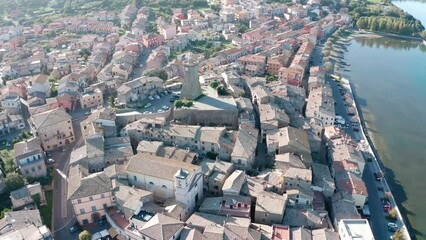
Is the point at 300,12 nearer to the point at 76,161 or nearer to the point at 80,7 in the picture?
the point at 80,7

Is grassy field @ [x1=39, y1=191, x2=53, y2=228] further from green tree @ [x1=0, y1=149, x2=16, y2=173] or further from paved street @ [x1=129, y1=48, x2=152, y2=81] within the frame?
paved street @ [x1=129, y1=48, x2=152, y2=81]

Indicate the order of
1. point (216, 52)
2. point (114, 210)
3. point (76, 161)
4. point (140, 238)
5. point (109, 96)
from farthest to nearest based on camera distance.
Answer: point (216, 52), point (109, 96), point (76, 161), point (114, 210), point (140, 238)

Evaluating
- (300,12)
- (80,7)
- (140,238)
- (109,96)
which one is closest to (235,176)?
(140,238)

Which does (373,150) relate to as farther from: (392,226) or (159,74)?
(159,74)

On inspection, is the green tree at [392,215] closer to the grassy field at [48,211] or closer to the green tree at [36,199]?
the grassy field at [48,211]

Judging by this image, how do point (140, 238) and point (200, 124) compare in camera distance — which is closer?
point (140, 238)
